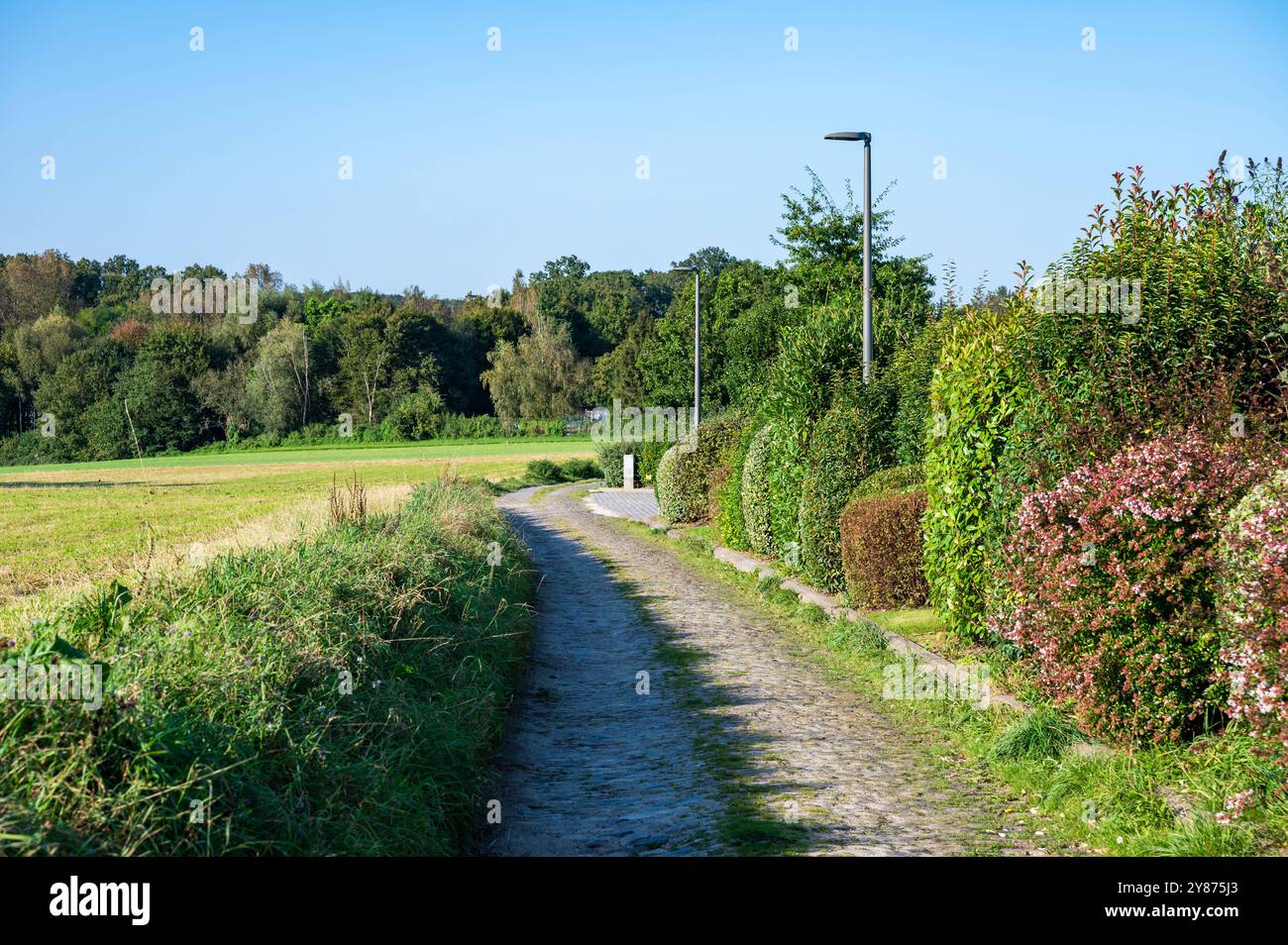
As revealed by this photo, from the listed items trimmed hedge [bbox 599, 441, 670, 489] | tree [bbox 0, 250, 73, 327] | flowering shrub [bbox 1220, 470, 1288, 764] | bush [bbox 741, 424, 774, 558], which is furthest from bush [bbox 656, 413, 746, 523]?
tree [bbox 0, 250, 73, 327]

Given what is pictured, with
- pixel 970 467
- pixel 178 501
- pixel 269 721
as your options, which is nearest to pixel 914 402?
pixel 970 467

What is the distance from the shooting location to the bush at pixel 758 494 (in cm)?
1659

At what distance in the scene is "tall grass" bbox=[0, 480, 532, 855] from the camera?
3869mm

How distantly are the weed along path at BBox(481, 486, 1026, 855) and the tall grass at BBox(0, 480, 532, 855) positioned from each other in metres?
0.47

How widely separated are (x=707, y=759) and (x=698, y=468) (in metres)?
16.6

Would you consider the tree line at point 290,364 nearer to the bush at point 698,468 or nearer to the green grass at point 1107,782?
the bush at point 698,468

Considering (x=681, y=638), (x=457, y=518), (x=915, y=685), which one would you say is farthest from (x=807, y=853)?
(x=457, y=518)

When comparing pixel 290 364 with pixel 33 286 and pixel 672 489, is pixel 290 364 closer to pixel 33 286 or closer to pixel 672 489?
pixel 33 286

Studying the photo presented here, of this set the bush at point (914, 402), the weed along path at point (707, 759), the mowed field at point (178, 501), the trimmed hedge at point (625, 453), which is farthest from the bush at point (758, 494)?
the trimmed hedge at point (625, 453)

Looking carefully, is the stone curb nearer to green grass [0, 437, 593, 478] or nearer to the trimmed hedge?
the trimmed hedge

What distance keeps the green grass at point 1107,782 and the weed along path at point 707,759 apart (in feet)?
0.84

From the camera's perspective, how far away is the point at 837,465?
13.4 metres
